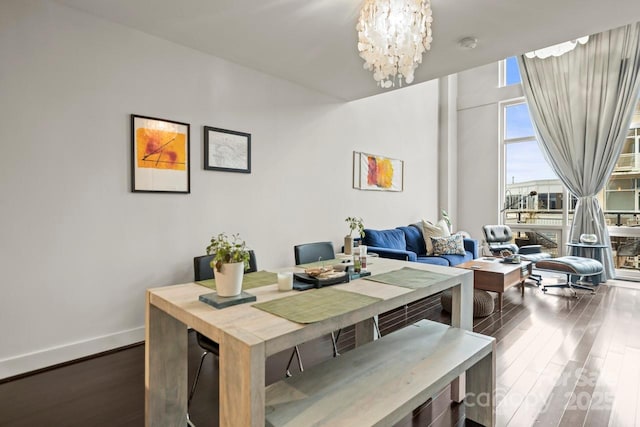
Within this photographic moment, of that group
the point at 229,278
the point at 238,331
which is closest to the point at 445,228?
the point at 229,278

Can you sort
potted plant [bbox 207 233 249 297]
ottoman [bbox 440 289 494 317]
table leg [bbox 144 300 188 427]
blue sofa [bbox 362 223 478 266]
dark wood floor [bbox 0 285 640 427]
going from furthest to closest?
blue sofa [bbox 362 223 478 266] → ottoman [bbox 440 289 494 317] → dark wood floor [bbox 0 285 640 427] → table leg [bbox 144 300 188 427] → potted plant [bbox 207 233 249 297]

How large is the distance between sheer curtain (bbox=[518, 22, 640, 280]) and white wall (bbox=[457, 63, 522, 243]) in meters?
0.73

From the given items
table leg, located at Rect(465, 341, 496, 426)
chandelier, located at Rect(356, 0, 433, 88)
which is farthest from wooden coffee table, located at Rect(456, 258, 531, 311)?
chandelier, located at Rect(356, 0, 433, 88)

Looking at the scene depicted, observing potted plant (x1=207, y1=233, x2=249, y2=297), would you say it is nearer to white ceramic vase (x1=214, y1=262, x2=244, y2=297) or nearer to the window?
white ceramic vase (x1=214, y1=262, x2=244, y2=297)

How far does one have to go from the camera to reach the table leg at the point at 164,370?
155cm

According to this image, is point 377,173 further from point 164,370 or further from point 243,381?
point 243,381

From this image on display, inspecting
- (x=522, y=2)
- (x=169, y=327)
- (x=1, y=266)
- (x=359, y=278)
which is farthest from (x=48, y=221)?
(x=522, y=2)

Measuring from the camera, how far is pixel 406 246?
5168mm

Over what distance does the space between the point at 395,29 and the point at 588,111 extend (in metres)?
4.98

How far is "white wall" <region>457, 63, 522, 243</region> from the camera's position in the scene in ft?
21.0

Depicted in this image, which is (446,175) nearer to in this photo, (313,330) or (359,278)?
(359,278)

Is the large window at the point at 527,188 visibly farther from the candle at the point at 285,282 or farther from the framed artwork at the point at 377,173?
the candle at the point at 285,282

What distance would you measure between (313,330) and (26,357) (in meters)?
2.35

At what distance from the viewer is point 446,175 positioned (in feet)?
21.8
